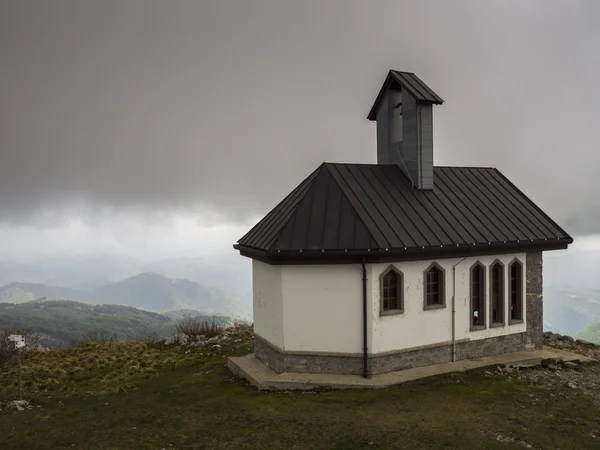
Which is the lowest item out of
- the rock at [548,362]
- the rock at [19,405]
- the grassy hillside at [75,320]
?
the grassy hillside at [75,320]

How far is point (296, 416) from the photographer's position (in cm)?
1072

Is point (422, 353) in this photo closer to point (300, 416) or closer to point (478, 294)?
point (478, 294)

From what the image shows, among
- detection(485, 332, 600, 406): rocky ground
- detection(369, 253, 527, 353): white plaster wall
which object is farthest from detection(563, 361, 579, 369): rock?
detection(369, 253, 527, 353): white plaster wall

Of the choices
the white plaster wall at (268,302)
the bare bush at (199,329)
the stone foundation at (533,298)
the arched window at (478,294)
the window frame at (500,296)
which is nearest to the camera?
the white plaster wall at (268,302)

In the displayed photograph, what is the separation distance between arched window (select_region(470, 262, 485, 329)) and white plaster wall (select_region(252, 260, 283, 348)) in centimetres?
635

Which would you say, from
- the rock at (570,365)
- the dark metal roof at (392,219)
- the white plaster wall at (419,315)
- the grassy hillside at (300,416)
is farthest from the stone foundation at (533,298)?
the grassy hillside at (300,416)

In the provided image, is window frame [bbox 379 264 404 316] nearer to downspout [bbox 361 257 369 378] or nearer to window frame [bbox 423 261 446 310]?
downspout [bbox 361 257 369 378]

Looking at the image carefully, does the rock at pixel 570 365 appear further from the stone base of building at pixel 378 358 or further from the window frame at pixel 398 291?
the window frame at pixel 398 291

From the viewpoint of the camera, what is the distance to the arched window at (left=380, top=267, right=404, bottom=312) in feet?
43.0

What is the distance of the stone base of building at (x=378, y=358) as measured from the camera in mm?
12984

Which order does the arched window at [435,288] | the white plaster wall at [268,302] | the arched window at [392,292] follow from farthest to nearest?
1. the arched window at [435,288]
2. the white plaster wall at [268,302]
3. the arched window at [392,292]

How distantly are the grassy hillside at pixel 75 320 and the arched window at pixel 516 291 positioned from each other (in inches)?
3324

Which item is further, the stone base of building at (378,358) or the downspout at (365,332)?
the stone base of building at (378,358)

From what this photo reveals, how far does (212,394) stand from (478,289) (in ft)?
30.0
